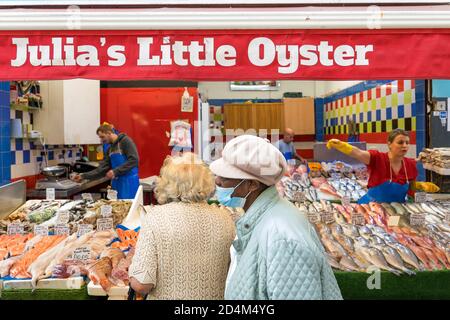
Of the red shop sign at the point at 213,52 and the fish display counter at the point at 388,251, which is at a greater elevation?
the red shop sign at the point at 213,52

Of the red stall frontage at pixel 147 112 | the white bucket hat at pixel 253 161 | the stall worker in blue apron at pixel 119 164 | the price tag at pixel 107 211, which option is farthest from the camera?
the red stall frontage at pixel 147 112

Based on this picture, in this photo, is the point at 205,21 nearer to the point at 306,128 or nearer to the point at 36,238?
the point at 36,238

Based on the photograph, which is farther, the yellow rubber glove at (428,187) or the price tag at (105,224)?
the yellow rubber glove at (428,187)

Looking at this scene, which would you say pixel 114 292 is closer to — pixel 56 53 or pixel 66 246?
pixel 66 246

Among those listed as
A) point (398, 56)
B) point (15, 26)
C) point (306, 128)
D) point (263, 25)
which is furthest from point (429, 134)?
point (306, 128)

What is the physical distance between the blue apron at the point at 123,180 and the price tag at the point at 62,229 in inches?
119

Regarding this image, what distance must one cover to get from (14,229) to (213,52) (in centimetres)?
245

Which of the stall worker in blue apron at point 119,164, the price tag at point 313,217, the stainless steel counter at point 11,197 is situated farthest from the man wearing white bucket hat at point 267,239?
the stall worker in blue apron at point 119,164

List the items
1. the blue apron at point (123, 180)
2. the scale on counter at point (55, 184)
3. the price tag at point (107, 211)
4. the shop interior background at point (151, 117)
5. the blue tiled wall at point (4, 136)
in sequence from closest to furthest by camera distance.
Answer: the price tag at point (107, 211), the blue tiled wall at point (4, 136), the shop interior background at point (151, 117), the scale on counter at point (55, 184), the blue apron at point (123, 180)

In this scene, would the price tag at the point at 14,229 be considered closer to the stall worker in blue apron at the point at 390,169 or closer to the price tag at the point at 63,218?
the price tag at the point at 63,218

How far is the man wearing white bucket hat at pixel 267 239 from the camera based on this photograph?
1658 millimetres

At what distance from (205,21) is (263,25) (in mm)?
349

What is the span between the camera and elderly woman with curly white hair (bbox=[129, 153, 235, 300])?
2.22 meters

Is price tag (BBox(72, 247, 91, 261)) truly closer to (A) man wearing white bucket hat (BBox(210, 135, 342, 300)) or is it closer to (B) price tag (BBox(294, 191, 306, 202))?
(A) man wearing white bucket hat (BBox(210, 135, 342, 300))
